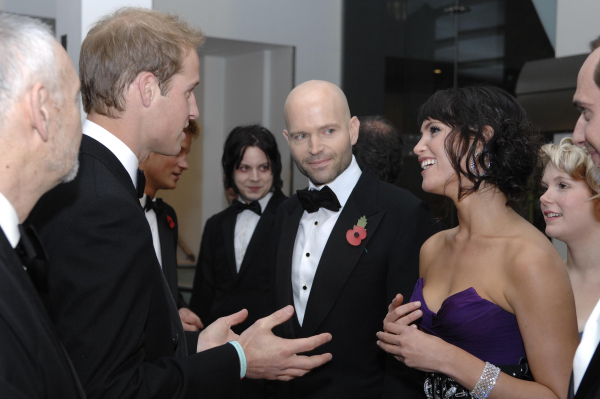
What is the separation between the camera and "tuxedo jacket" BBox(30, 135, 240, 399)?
1286 millimetres

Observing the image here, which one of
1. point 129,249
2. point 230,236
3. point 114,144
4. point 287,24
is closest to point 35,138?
point 129,249

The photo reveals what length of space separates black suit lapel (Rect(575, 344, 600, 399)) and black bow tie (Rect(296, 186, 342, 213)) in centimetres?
143

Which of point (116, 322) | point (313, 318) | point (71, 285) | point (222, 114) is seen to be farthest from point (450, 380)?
point (222, 114)

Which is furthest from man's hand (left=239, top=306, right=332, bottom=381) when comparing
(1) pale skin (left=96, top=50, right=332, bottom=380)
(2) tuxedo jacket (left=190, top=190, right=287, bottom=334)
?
(2) tuxedo jacket (left=190, top=190, right=287, bottom=334)

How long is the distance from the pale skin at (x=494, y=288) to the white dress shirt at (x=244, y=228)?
6.23 ft

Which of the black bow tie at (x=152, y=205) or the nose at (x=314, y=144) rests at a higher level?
the nose at (x=314, y=144)

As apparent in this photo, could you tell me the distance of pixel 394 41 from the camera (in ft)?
20.1

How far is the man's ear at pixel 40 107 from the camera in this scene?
42.4 inches

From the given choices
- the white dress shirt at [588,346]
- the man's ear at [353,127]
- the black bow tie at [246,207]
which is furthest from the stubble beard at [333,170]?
the white dress shirt at [588,346]

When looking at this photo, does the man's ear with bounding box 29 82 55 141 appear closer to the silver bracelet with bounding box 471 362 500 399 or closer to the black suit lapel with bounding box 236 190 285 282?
the silver bracelet with bounding box 471 362 500 399

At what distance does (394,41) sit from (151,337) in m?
5.25

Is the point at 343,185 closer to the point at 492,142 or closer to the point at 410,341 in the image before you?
the point at 492,142

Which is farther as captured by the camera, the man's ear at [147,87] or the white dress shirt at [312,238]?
the white dress shirt at [312,238]

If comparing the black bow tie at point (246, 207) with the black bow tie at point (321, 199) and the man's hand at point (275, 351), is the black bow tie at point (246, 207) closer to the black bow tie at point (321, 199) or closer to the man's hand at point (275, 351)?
the black bow tie at point (321, 199)
